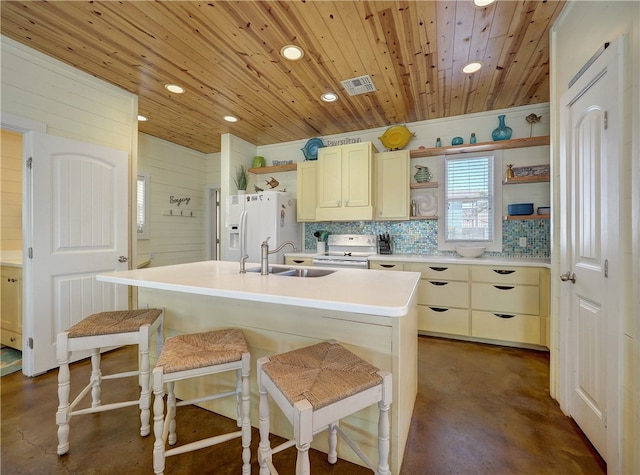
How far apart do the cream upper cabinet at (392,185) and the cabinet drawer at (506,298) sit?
1.20m

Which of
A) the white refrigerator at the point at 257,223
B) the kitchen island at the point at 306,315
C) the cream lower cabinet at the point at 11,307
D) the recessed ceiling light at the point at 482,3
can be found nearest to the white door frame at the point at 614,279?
the recessed ceiling light at the point at 482,3

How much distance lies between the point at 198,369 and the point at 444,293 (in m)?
2.68

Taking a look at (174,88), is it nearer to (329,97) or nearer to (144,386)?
(329,97)

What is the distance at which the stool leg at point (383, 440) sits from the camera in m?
1.07

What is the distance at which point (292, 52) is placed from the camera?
234cm

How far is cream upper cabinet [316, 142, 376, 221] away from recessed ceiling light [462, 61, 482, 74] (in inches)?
51.1

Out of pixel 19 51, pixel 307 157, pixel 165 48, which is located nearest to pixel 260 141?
pixel 307 157

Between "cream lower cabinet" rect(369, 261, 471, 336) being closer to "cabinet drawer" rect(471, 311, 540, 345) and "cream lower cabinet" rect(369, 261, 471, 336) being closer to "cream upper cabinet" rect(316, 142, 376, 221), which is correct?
Answer: "cabinet drawer" rect(471, 311, 540, 345)

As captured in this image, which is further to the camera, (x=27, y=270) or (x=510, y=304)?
(x=510, y=304)

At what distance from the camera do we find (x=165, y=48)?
91.5 inches

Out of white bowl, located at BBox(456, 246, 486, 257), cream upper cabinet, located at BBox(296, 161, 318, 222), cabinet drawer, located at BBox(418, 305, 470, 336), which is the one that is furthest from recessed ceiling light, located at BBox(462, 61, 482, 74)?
cabinet drawer, located at BBox(418, 305, 470, 336)

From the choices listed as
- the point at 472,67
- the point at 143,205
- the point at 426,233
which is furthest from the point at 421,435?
the point at 143,205

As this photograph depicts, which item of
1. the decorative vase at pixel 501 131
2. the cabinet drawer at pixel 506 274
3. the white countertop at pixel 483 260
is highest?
the decorative vase at pixel 501 131

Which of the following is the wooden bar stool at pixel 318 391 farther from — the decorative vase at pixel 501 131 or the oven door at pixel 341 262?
the decorative vase at pixel 501 131
